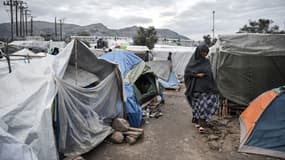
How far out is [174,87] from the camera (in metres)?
9.35

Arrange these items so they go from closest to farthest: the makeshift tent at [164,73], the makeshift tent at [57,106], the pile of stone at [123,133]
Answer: the makeshift tent at [57,106] → the pile of stone at [123,133] → the makeshift tent at [164,73]

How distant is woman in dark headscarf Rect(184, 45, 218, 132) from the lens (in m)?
4.38

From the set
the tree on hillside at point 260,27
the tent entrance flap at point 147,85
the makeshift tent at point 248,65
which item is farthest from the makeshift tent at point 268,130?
the tree on hillside at point 260,27

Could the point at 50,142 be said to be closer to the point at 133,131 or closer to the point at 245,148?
the point at 133,131

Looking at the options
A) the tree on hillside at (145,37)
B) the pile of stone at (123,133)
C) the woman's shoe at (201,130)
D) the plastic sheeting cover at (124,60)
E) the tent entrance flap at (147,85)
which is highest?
the tree on hillside at (145,37)

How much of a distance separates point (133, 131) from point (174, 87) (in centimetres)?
566

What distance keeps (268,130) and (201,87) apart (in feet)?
4.67

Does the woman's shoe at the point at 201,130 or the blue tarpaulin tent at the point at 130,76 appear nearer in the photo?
the woman's shoe at the point at 201,130

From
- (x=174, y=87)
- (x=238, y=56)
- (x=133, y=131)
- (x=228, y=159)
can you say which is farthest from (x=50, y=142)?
(x=174, y=87)

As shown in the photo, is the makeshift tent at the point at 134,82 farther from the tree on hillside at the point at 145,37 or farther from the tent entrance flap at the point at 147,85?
the tree on hillside at the point at 145,37

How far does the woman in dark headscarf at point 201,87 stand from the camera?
14.4ft

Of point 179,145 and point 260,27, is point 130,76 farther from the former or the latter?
point 260,27

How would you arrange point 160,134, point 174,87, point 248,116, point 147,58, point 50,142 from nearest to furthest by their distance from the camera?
point 50,142 → point 248,116 → point 160,134 → point 174,87 → point 147,58

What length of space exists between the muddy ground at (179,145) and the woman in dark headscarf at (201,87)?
1.29 feet
